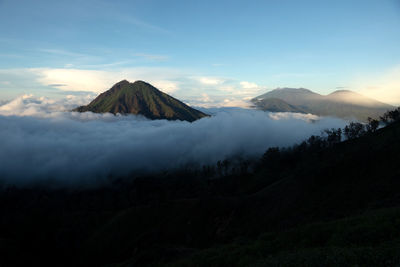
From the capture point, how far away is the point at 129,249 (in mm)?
75375

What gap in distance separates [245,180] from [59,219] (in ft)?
428

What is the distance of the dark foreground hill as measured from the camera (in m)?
23.1

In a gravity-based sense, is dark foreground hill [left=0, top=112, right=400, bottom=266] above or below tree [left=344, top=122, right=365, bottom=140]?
below

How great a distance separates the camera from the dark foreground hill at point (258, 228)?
23109 mm

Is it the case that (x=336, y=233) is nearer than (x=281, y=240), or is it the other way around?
Answer: (x=336, y=233)

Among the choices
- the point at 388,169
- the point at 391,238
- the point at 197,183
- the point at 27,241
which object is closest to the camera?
the point at 391,238

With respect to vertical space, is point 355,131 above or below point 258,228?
above

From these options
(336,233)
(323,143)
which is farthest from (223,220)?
(323,143)

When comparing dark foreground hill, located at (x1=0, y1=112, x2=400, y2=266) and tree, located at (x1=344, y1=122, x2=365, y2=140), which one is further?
tree, located at (x1=344, y1=122, x2=365, y2=140)

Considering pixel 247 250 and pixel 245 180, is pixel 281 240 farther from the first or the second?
pixel 245 180

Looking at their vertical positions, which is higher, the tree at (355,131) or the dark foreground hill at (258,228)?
the tree at (355,131)

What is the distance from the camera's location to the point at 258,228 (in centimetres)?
6081

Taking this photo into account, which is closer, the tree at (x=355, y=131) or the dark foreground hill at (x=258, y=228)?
the dark foreground hill at (x=258, y=228)

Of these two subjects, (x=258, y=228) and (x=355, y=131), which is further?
(x=355, y=131)
